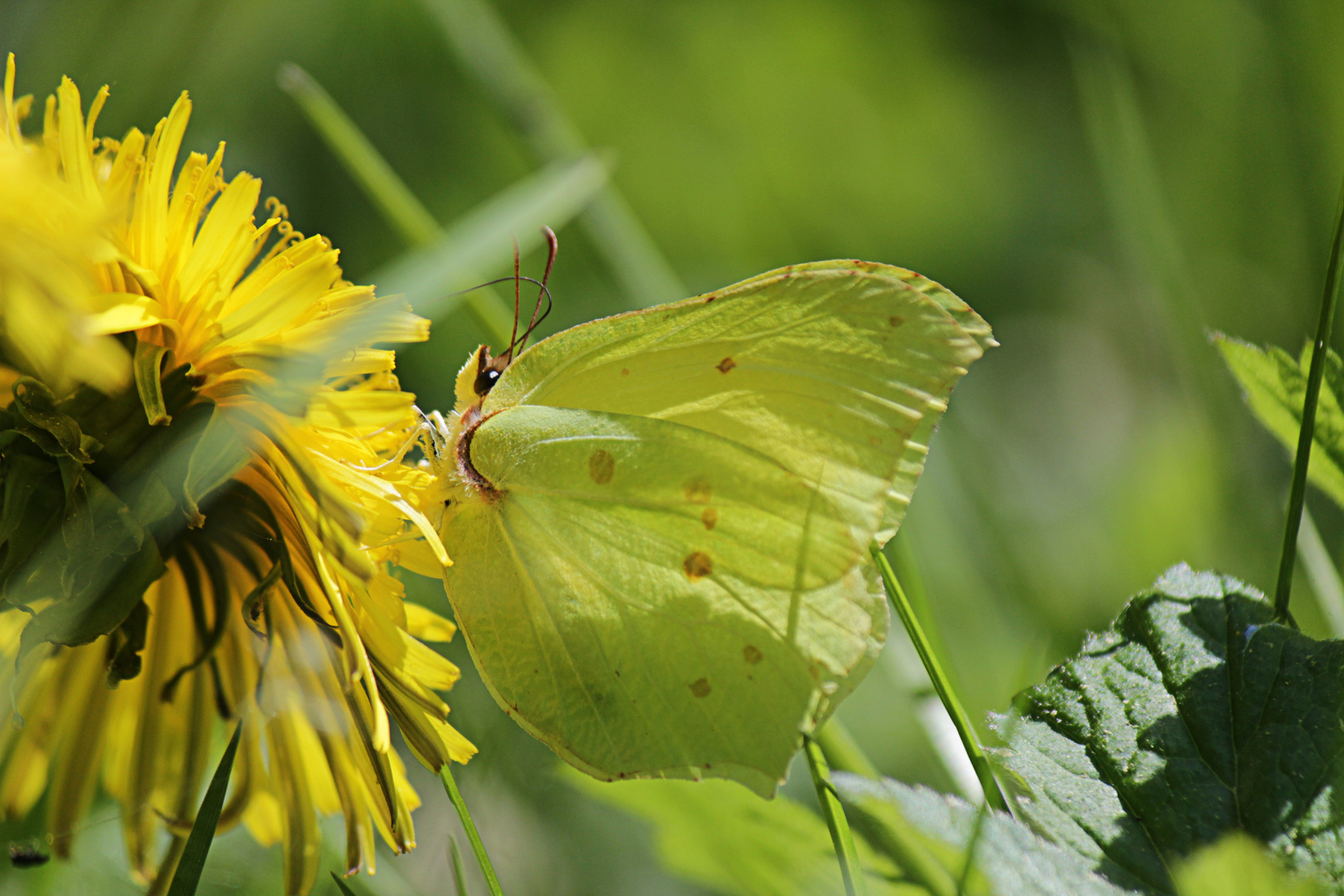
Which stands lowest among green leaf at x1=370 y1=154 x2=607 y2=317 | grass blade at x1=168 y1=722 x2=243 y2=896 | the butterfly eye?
grass blade at x1=168 y1=722 x2=243 y2=896

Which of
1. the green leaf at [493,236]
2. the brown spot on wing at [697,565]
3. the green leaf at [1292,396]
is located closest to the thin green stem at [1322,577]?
the green leaf at [1292,396]

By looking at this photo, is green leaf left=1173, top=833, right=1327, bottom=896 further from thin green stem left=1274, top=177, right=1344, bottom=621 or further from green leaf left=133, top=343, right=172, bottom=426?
green leaf left=133, top=343, right=172, bottom=426

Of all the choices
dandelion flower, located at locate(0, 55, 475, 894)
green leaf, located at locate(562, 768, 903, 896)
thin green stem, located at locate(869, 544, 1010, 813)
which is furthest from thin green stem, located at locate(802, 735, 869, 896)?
dandelion flower, located at locate(0, 55, 475, 894)

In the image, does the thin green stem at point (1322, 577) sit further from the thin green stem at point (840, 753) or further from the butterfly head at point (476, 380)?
the butterfly head at point (476, 380)

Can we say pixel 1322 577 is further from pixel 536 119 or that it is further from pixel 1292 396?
pixel 536 119

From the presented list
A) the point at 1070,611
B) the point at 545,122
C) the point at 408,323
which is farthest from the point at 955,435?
the point at 408,323

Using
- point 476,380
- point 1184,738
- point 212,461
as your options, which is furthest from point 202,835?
point 1184,738
